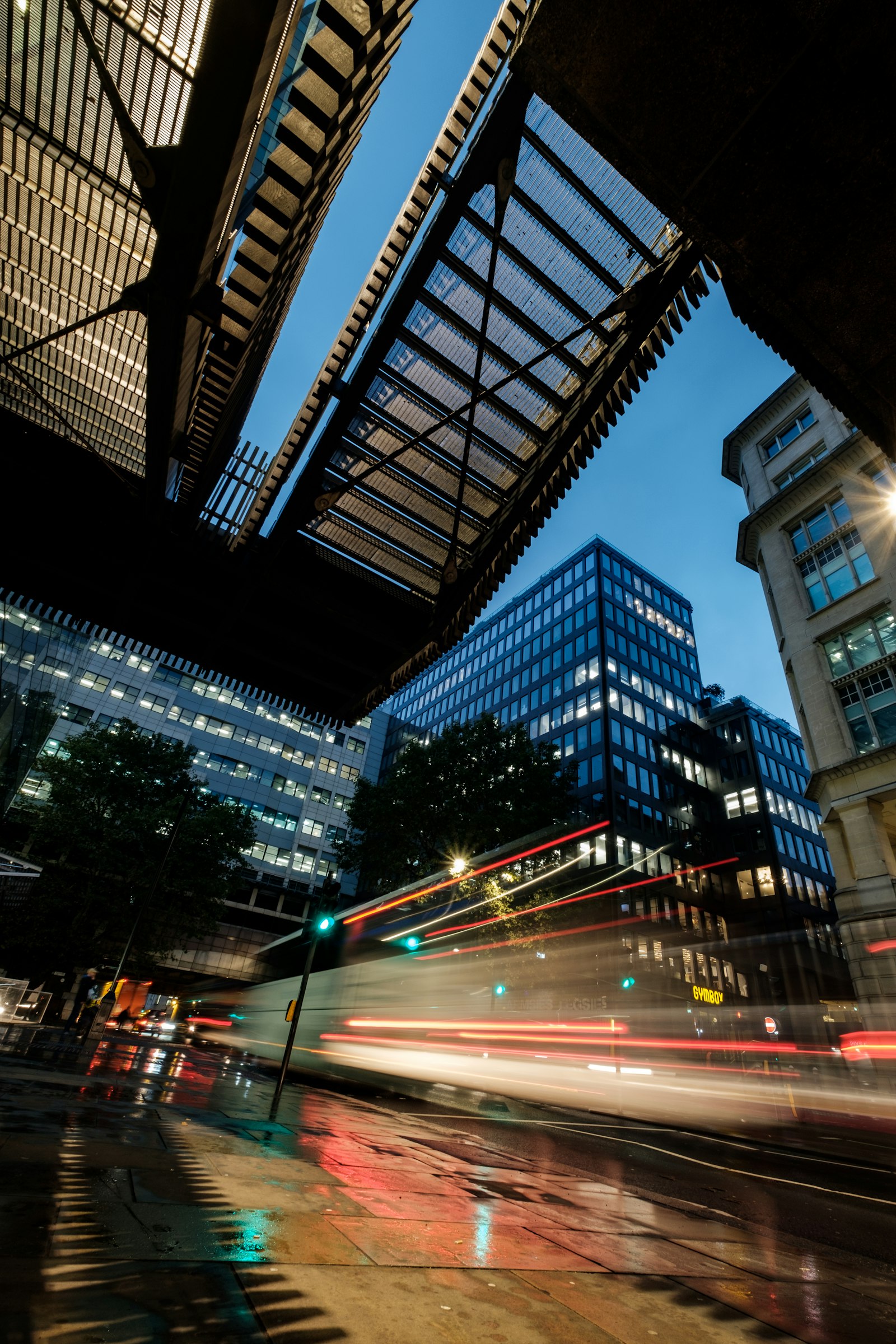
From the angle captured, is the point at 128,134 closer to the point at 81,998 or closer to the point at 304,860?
the point at 81,998

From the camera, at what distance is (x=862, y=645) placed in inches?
1050

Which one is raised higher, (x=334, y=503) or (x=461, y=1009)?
(x=334, y=503)

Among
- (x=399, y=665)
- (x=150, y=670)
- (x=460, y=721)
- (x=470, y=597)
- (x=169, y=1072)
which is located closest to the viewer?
(x=470, y=597)

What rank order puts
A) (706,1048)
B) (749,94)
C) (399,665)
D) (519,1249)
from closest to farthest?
1. (749,94)
2. (519,1249)
3. (399,665)
4. (706,1048)

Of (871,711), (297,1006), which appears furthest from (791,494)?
(297,1006)

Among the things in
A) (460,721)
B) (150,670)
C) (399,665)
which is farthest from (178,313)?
(460,721)

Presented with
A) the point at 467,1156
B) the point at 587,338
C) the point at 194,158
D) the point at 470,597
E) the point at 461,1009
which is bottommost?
the point at 467,1156

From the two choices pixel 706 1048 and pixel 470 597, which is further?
pixel 706 1048

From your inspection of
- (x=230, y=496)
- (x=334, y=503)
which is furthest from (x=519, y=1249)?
(x=230, y=496)

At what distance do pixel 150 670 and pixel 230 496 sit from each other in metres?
56.4

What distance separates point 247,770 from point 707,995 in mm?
48405

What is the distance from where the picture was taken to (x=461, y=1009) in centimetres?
1672

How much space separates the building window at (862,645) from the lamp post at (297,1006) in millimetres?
26167

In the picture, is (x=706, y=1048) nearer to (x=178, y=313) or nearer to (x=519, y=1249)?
(x=519, y=1249)
